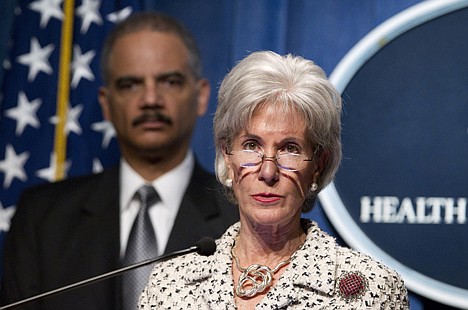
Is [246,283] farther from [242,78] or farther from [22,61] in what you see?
[22,61]

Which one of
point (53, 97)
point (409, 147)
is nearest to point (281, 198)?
point (409, 147)

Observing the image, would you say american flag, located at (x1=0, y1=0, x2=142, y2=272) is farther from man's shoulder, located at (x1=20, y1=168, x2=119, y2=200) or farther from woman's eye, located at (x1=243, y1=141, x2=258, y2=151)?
woman's eye, located at (x1=243, y1=141, x2=258, y2=151)

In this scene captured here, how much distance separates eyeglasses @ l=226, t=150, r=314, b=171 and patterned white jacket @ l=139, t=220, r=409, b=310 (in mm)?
195

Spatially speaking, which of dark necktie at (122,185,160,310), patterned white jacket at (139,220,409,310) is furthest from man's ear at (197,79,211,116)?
patterned white jacket at (139,220,409,310)

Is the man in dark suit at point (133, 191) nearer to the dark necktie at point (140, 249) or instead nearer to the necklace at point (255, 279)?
the dark necktie at point (140, 249)

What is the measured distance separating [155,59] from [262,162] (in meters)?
1.35

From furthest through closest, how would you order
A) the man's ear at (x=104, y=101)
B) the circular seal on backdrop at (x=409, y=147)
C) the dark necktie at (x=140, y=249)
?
the man's ear at (x=104, y=101) → the dark necktie at (x=140, y=249) → the circular seal on backdrop at (x=409, y=147)

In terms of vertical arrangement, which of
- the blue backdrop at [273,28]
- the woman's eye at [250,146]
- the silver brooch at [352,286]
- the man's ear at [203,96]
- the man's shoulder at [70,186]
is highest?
the blue backdrop at [273,28]

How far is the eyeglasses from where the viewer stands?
2170 mm

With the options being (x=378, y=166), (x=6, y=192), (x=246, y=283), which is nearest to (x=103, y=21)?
(x=6, y=192)

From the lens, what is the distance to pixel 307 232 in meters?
2.30

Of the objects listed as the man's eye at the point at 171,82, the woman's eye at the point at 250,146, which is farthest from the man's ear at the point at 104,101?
the woman's eye at the point at 250,146

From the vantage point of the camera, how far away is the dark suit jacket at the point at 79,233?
3355 mm

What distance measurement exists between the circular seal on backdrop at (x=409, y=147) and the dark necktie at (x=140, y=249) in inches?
24.9
